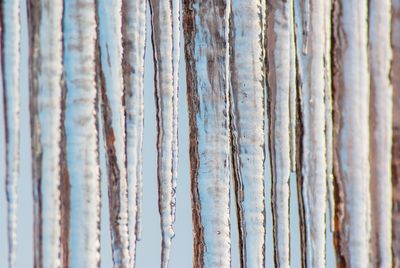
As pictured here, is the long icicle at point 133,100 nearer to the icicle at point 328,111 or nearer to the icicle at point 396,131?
the icicle at point 328,111

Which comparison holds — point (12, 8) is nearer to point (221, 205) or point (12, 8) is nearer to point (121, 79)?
point (121, 79)

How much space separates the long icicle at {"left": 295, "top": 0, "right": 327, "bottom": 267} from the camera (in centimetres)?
94

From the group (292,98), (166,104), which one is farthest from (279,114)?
(166,104)

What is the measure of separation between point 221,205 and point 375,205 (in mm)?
209

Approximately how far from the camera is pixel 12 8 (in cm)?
84

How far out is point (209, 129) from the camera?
925 millimetres

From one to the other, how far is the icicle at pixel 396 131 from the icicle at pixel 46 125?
0.43 meters

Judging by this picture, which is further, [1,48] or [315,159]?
[315,159]

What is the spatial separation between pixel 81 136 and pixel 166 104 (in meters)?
0.11

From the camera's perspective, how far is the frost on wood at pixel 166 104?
90 cm

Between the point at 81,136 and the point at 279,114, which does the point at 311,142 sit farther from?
the point at 81,136

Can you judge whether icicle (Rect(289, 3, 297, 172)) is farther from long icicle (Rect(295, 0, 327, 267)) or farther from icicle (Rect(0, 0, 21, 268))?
icicle (Rect(0, 0, 21, 268))

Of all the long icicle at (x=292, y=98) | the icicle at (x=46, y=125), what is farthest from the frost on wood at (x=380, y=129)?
the icicle at (x=46, y=125)

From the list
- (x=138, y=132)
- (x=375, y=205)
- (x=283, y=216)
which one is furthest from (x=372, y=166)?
(x=138, y=132)
